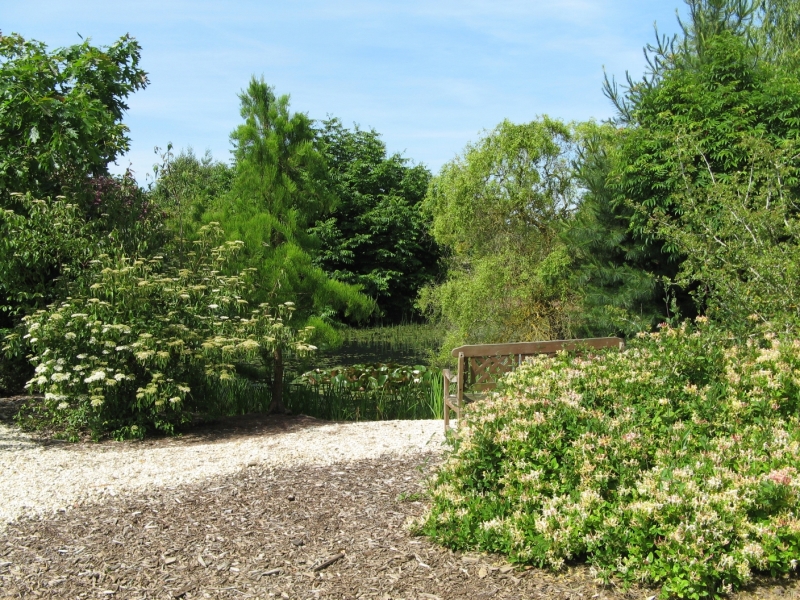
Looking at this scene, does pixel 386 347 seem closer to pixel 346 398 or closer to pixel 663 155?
pixel 346 398

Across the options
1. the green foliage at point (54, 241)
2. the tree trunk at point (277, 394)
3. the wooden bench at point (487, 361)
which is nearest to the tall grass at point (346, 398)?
the tree trunk at point (277, 394)

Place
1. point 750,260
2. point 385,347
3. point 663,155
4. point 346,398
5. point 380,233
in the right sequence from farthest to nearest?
1. point 380,233
2. point 385,347
3. point 346,398
4. point 663,155
5. point 750,260

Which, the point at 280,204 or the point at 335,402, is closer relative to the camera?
the point at 280,204

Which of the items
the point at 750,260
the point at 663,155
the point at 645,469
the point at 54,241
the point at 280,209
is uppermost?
the point at 663,155

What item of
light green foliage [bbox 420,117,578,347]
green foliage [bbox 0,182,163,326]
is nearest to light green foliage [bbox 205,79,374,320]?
green foliage [bbox 0,182,163,326]

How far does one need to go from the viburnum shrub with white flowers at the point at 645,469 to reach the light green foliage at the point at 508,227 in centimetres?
851

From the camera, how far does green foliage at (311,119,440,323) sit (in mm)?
25578

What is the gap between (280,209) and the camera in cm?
875

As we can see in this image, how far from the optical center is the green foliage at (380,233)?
2558 centimetres

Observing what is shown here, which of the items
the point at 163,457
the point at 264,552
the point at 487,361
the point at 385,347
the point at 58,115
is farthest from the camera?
the point at 385,347

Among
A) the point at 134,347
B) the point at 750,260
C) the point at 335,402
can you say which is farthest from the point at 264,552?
the point at 335,402

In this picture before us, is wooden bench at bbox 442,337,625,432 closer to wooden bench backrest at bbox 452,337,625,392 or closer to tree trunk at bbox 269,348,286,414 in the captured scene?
wooden bench backrest at bbox 452,337,625,392

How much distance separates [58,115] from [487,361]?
4.81m

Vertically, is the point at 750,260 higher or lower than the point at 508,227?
lower
